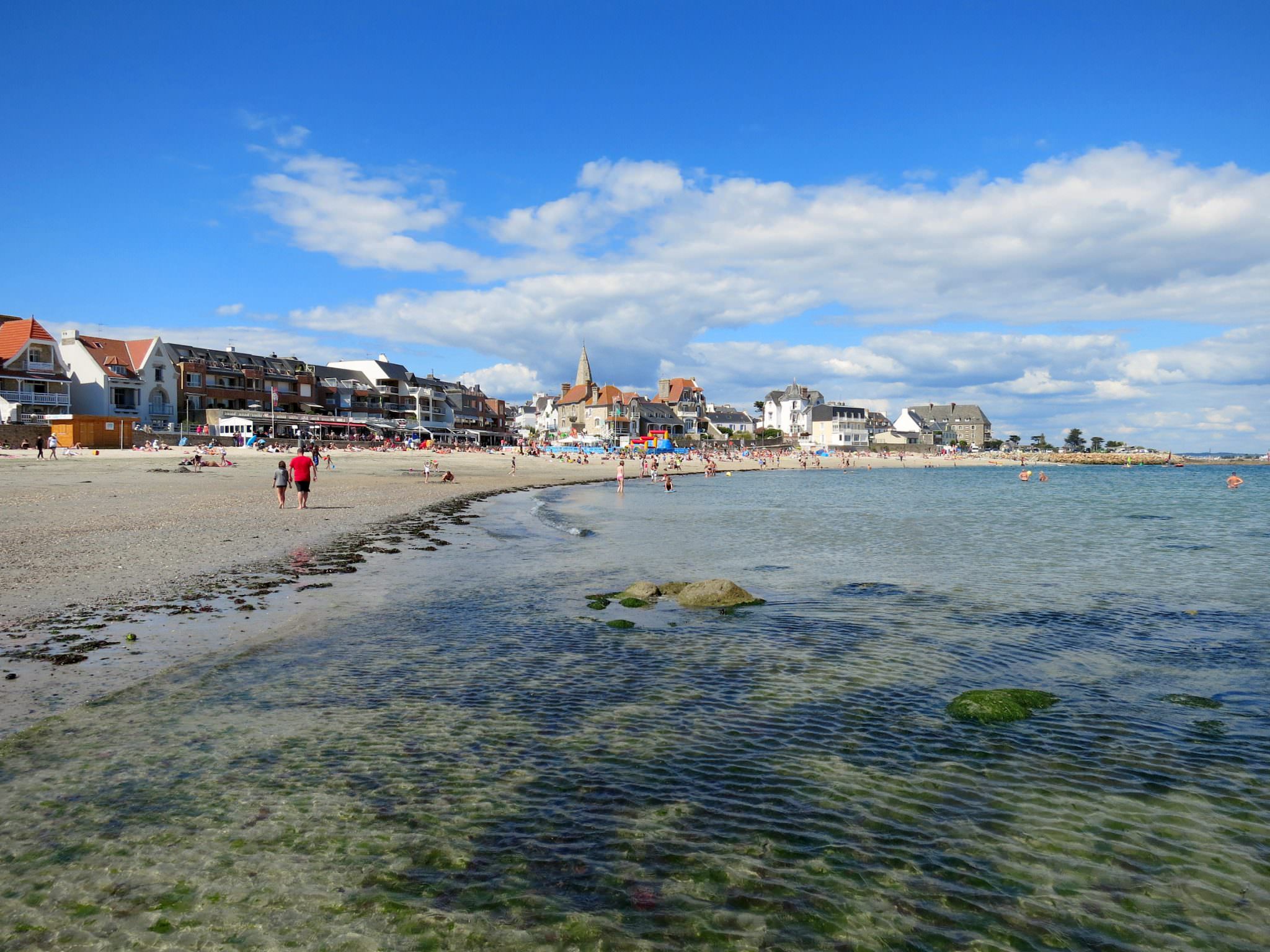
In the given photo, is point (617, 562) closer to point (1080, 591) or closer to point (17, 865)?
point (1080, 591)

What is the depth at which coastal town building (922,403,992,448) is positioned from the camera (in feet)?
627

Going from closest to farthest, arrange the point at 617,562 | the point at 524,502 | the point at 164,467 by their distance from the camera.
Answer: the point at 617,562 < the point at 524,502 < the point at 164,467

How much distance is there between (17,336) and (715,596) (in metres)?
81.9

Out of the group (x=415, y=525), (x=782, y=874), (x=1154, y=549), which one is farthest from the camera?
(x=415, y=525)

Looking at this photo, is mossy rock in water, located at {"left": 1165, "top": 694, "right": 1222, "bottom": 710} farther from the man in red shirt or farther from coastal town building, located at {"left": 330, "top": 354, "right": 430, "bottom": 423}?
coastal town building, located at {"left": 330, "top": 354, "right": 430, "bottom": 423}

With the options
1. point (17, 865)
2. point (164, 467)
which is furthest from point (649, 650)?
point (164, 467)

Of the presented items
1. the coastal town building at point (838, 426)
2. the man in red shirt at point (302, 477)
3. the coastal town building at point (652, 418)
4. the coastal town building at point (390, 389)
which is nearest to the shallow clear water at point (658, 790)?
the man in red shirt at point (302, 477)

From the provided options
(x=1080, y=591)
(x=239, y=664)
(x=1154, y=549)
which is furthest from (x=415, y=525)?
(x=1154, y=549)

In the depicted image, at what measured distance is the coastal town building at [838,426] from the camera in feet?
550

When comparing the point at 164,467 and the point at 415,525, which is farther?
the point at 164,467

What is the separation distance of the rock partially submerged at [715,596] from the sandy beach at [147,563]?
22.0ft

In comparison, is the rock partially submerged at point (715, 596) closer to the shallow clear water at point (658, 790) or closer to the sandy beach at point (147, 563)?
the shallow clear water at point (658, 790)

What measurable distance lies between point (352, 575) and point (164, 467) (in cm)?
3856

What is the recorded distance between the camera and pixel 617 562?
1992 centimetres
